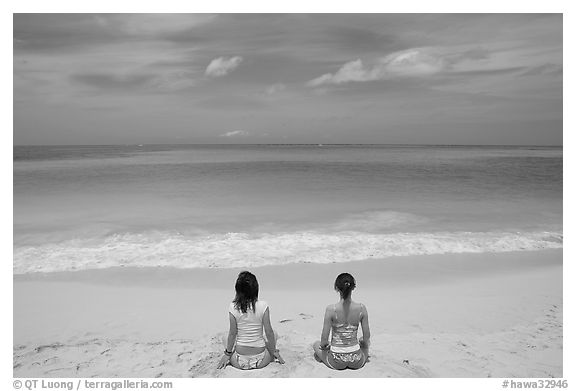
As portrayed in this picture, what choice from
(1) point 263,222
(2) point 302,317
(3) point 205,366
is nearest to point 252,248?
(1) point 263,222

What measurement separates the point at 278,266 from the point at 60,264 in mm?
3869

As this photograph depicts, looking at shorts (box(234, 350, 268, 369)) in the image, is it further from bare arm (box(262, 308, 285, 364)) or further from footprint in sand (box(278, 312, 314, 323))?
footprint in sand (box(278, 312, 314, 323))

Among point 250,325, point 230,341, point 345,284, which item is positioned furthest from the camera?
point 230,341

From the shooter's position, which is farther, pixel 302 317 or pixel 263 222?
pixel 263 222

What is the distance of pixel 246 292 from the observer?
3662mm

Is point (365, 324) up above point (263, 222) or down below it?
above

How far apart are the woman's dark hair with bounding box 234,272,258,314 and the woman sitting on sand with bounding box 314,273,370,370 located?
72cm

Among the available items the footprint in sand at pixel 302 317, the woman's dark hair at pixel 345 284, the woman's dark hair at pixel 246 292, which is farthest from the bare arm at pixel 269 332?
the footprint in sand at pixel 302 317

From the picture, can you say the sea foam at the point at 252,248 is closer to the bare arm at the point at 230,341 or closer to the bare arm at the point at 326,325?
the bare arm at the point at 230,341

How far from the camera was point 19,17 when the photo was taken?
589cm

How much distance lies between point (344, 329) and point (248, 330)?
3.03 ft

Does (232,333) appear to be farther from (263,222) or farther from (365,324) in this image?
(263,222)

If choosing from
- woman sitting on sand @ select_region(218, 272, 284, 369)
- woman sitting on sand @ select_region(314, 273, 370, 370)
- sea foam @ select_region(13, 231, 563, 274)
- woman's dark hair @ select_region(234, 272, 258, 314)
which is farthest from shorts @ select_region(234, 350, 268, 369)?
sea foam @ select_region(13, 231, 563, 274)
